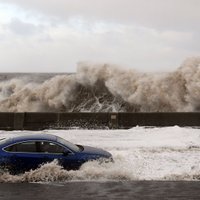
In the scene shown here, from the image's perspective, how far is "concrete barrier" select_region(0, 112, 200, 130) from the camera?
22109 millimetres

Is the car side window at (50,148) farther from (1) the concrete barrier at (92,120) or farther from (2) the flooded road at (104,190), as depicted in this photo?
(1) the concrete barrier at (92,120)

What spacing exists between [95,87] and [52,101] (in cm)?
332

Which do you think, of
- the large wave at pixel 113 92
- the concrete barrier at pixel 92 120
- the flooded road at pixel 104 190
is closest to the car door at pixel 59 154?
the flooded road at pixel 104 190

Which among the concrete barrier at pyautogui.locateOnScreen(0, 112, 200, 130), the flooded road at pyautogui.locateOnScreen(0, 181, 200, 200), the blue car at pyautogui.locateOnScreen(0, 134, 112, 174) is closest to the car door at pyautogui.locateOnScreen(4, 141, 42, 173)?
the blue car at pyautogui.locateOnScreen(0, 134, 112, 174)

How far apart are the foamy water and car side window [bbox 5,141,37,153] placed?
2.06ft

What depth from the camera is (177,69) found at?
30.4 metres

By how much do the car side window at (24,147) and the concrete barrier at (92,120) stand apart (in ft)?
31.1

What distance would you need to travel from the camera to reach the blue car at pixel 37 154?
12461 mm

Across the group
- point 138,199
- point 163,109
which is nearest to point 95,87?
point 163,109

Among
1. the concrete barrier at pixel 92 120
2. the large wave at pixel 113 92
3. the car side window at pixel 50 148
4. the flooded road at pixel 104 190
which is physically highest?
the large wave at pixel 113 92

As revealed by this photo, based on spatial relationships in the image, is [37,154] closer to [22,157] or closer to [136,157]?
[22,157]

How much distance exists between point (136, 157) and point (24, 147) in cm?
470

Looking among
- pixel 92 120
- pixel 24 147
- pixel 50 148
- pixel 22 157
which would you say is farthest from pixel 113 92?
pixel 22 157

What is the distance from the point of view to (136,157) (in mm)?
15836
